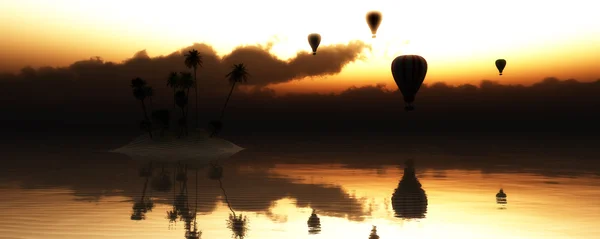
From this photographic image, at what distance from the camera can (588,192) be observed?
4822cm

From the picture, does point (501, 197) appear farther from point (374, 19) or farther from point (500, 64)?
point (500, 64)

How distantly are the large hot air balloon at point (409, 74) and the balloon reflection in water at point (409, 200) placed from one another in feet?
22.3

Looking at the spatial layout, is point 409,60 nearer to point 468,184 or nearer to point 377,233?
point 468,184

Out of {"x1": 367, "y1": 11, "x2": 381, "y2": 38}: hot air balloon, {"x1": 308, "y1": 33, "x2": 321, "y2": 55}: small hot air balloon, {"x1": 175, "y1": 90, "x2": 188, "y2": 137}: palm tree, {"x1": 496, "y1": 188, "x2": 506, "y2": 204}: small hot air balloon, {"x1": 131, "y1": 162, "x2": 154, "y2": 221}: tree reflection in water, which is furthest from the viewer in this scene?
{"x1": 175, "y1": 90, "x2": 188, "y2": 137}: palm tree

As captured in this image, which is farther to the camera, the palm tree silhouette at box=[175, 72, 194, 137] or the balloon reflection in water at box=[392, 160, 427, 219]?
the palm tree silhouette at box=[175, 72, 194, 137]

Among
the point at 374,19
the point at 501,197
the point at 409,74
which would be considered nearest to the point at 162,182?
the point at 409,74

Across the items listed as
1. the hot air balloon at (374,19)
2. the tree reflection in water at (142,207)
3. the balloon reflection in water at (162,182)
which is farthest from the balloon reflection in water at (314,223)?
the hot air balloon at (374,19)

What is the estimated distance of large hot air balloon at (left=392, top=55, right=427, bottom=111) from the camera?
5772 centimetres

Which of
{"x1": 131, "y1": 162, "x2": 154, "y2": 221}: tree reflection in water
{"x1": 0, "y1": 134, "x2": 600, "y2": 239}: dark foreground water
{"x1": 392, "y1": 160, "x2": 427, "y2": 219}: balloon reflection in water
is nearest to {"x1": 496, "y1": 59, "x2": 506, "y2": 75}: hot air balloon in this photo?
{"x1": 0, "y1": 134, "x2": 600, "y2": 239}: dark foreground water

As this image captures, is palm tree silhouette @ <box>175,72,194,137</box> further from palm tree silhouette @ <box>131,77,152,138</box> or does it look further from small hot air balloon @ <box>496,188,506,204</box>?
small hot air balloon @ <box>496,188,506,204</box>

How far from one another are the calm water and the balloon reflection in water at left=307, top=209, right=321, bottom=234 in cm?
24

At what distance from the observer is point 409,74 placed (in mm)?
57906

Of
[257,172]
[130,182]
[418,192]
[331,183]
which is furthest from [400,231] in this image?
[257,172]

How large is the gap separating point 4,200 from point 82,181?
1680cm
